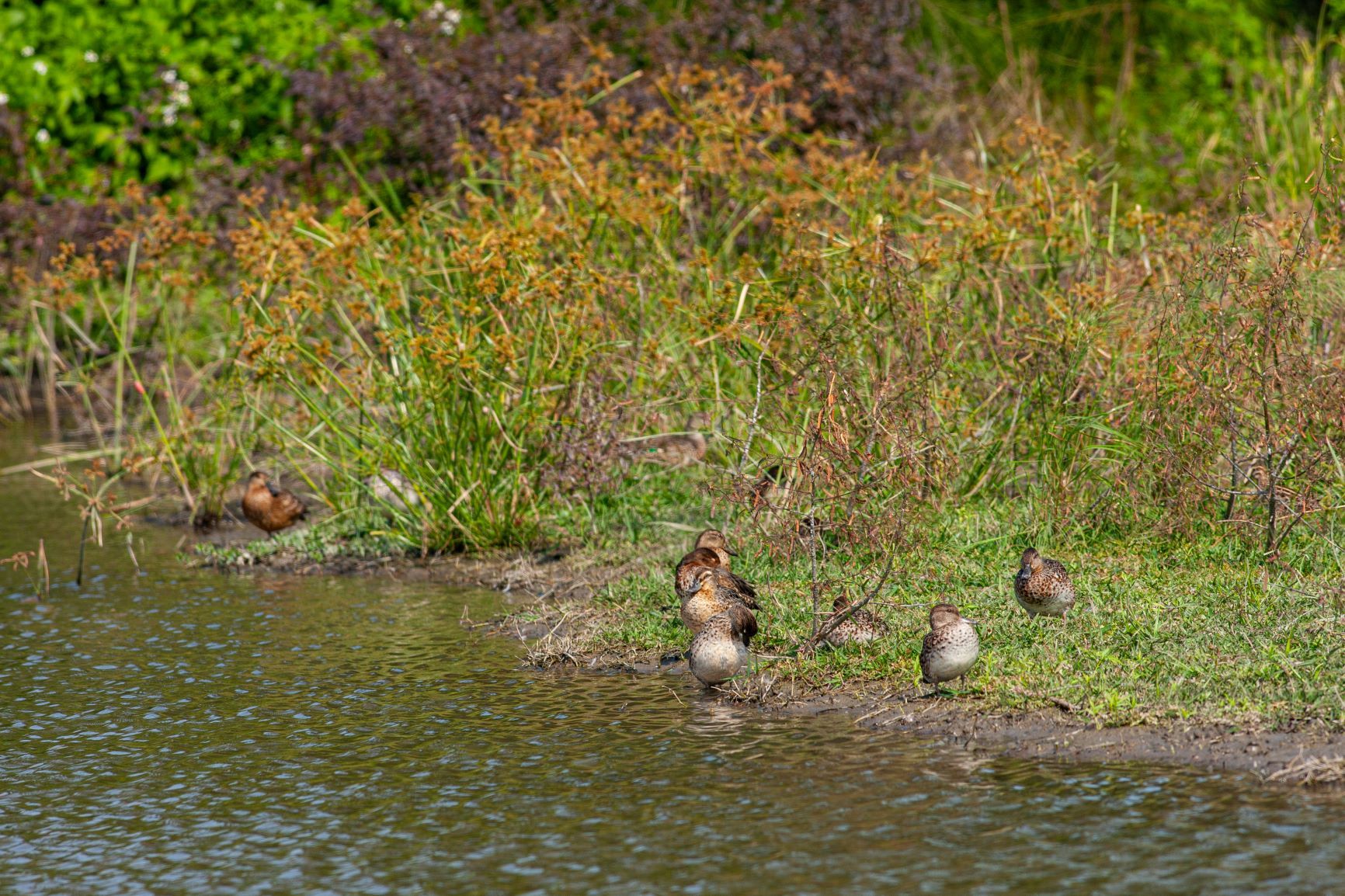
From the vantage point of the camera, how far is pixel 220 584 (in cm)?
832

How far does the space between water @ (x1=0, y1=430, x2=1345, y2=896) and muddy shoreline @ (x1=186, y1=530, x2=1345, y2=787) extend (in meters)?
0.11

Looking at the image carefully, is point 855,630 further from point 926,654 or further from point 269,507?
point 269,507

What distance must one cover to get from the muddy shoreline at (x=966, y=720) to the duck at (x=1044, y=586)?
608 millimetres

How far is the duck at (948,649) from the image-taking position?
557 centimetres

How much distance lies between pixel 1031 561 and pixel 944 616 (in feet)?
2.03

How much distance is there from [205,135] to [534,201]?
22.9ft

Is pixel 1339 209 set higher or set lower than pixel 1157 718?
higher

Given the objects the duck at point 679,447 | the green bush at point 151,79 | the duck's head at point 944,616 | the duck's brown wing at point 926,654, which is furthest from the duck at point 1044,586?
the green bush at point 151,79

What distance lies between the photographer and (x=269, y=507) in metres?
9.10

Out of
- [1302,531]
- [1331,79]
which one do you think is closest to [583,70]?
[1331,79]

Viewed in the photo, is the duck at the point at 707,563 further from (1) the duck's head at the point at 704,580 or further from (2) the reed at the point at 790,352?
(2) the reed at the point at 790,352

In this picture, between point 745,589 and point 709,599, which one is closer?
point 709,599

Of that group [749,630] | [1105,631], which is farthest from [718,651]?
[1105,631]

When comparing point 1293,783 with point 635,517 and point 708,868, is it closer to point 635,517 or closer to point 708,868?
point 708,868
